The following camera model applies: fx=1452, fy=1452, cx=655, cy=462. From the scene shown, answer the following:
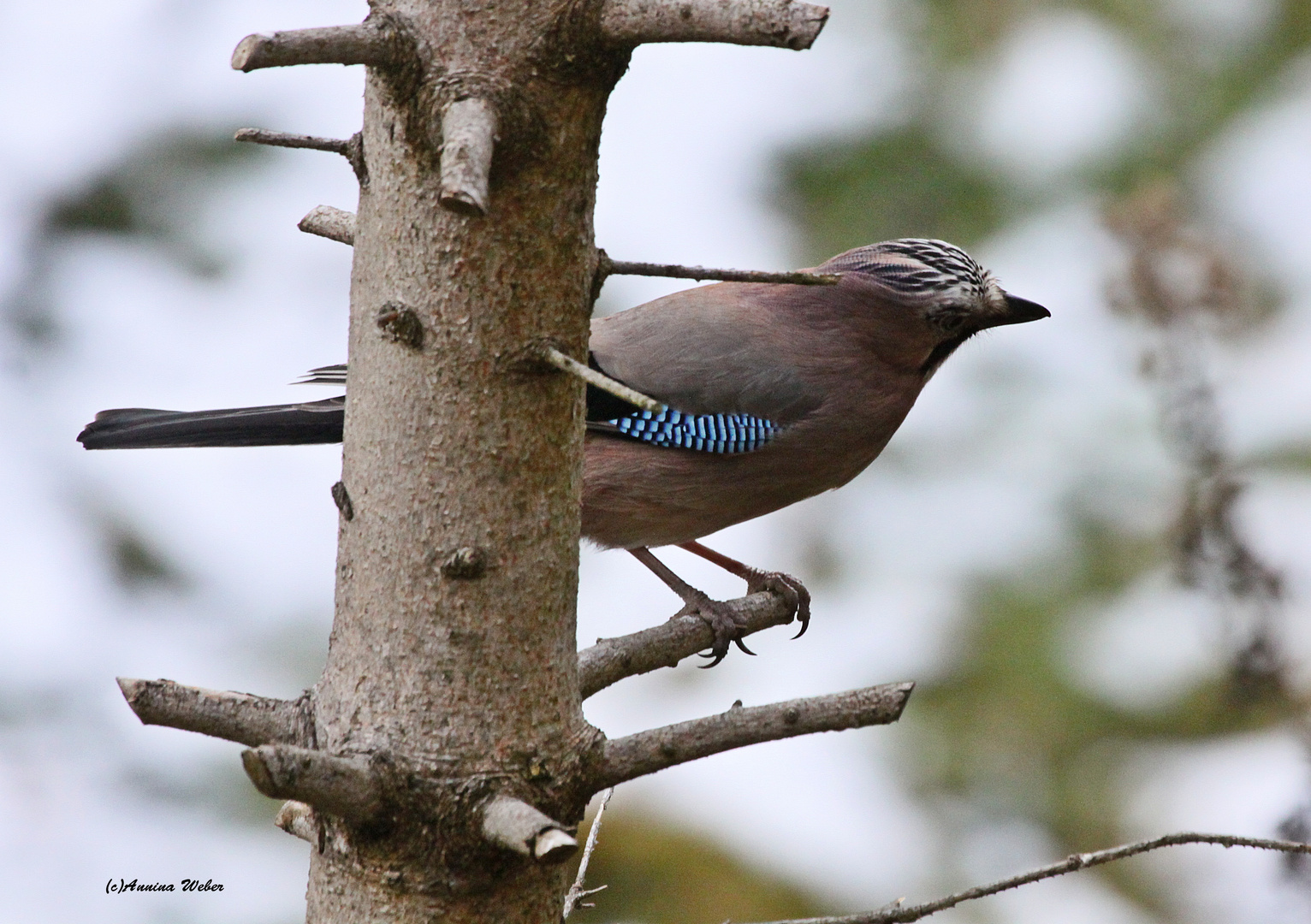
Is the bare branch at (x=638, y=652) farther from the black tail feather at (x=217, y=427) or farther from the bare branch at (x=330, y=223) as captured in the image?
the black tail feather at (x=217, y=427)

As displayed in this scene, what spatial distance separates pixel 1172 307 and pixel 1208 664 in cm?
243

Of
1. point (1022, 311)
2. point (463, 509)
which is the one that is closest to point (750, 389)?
point (1022, 311)

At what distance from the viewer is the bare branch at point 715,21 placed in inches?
53.9

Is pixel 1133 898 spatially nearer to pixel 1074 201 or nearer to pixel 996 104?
pixel 1074 201

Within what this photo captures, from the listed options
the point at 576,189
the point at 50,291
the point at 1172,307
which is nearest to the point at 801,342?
the point at 1172,307

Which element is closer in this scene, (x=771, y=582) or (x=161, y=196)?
(x=771, y=582)

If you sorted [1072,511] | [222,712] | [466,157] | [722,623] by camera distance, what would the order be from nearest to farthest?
[466,157] < [222,712] < [722,623] < [1072,511]

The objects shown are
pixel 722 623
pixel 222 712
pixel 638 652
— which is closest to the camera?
pixel 222 712

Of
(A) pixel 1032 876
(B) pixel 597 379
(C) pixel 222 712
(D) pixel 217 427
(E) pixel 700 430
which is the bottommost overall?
(A) pixel 1032 876

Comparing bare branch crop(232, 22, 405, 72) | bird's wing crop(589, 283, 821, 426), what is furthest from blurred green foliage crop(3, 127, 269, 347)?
bare branch crop(232, 22, 405, 72)

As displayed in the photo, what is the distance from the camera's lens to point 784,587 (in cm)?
380

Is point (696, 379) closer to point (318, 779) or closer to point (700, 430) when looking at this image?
point (700, 430)

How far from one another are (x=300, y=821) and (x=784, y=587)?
82.7 inches

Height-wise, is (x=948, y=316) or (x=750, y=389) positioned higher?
(x=948, y=316)
